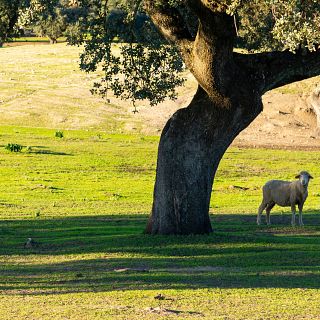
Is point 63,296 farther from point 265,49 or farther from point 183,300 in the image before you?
point 265,49

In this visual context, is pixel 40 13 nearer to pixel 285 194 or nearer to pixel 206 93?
pixel 206 93

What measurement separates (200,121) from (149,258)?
4343mm

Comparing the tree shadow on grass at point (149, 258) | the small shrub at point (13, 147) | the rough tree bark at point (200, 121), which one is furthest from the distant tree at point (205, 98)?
the small shrub at point (13, 147)

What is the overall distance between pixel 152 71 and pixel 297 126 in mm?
39888

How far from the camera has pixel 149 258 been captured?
23.1 metres

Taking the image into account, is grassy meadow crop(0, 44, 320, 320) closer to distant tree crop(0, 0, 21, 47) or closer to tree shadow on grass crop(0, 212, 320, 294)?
tree shadow on grass crop(0, 212, 320, 294)

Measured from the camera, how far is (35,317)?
16062mm

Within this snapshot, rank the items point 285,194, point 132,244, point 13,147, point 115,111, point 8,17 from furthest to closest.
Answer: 1. point 115,111
2. point 13,147
3. point 285,194
4. point 132,244
5. point 8,17

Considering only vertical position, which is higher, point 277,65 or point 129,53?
point 129,53

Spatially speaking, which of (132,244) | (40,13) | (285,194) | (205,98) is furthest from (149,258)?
(285,194)

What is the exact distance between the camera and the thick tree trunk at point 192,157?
2586 centimetres

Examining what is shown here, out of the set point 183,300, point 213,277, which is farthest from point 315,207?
point 183,300

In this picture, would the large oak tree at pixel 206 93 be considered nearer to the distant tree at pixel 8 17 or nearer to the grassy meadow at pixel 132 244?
the grassy meadow at pixel 132 244

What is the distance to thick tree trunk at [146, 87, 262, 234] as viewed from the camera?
25.9 meters
